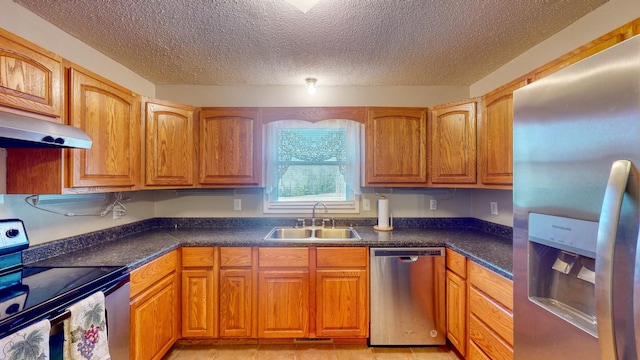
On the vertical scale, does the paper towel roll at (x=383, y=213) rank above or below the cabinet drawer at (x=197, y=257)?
above

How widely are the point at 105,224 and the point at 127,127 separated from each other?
0.83 meters

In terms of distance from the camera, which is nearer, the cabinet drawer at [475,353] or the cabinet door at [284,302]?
the cabinet drawer at [475,353]

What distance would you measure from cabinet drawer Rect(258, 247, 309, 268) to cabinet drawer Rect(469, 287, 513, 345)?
1.19 metres

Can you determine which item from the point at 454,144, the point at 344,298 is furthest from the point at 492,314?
the point at 454,144

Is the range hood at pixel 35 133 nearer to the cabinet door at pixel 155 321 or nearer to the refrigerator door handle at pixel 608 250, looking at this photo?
the cabinet door at pixel 155 321

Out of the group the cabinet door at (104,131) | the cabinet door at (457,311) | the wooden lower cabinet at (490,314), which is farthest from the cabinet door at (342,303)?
the cabinet door at (104,131)

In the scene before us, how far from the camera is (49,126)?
1178mm

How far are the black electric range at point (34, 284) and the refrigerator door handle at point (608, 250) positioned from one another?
6.05 ft

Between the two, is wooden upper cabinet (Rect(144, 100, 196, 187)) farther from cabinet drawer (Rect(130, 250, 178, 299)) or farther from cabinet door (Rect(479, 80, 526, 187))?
A: cabinet door (Rect(479, 80, 526, 187))

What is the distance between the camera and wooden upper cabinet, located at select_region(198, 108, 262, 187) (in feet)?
7.73

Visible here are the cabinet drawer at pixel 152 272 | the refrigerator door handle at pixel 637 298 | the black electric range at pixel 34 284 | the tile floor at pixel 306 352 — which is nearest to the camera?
the refrigerator door handle at pixel 637 298

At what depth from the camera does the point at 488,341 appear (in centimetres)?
157

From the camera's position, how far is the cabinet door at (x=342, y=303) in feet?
6.70

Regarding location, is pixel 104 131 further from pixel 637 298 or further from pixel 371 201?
pixel 637 298
